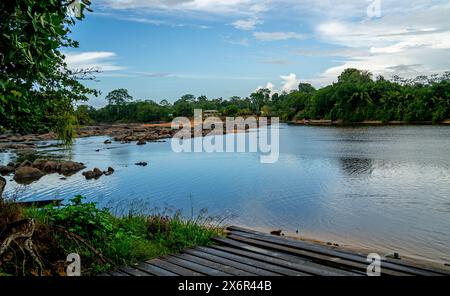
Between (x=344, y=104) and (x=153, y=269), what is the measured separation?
249ft

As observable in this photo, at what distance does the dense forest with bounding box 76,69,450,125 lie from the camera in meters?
63.0

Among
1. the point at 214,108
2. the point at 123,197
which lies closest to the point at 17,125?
the point at 123,197

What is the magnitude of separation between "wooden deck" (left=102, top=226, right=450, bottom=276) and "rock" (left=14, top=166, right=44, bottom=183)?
17.7 metres

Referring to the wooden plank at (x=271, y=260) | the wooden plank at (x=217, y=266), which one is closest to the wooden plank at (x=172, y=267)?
the wooden plank at (x=217, y=266)

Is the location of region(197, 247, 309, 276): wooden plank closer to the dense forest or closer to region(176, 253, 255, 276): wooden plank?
region(176, 253, 255, 276): wooden plank

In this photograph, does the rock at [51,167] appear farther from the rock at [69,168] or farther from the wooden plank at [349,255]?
the wooden plank at [349,255]

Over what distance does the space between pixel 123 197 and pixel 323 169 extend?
1044cm

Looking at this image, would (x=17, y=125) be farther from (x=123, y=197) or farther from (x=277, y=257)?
(x=123, y=197)

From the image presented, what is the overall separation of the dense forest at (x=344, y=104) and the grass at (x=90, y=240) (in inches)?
1597

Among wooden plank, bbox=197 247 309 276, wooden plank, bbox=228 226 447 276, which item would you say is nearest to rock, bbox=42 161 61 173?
wooden plank, bbox=228 226 447 276
